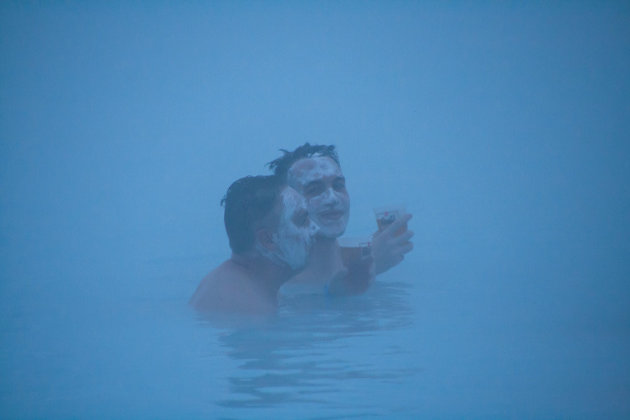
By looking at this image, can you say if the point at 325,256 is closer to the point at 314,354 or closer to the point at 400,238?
the point at 400,238

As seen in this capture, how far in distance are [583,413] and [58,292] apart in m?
4.98

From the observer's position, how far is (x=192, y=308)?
4.34m

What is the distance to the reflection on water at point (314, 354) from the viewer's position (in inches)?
102

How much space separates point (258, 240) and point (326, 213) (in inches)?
52.3

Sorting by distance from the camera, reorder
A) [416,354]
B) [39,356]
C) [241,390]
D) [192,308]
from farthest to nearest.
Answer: [192,308]
[39,356]
[416,354]
[241,390]

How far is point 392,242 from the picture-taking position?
5.38 m

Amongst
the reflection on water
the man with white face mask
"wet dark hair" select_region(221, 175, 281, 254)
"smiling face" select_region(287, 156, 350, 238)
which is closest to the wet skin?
"smiling face" select_region(287, 156, 350, 238)

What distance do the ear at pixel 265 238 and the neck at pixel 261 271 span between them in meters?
0.10

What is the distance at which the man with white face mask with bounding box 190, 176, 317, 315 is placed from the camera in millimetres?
4027

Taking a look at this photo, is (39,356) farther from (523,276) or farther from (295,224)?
(523,276)

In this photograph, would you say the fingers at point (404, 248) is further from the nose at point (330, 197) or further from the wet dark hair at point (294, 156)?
the wet dark hair at point (294, 156)

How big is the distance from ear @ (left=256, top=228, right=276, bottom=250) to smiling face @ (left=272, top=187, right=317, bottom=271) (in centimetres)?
3

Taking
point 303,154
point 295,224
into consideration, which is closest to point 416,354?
point 295,224

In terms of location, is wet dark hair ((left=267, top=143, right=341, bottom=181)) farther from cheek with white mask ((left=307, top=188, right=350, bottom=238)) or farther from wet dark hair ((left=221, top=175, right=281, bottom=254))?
wet dark hair ((left=221, top=175, right=281, bottom=254))
